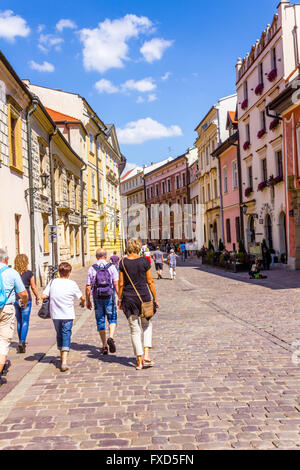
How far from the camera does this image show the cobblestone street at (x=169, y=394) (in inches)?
156

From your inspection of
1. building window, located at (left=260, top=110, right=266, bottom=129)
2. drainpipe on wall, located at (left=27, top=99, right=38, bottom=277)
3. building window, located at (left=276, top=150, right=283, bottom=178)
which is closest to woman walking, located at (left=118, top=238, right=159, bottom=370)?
drainpipe on wall, located at (left=27, top=99, right=38, bottom=277)

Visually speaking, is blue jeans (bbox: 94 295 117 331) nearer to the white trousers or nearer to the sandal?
A: the white trousers

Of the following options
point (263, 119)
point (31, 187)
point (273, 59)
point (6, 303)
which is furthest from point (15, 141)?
point (263, 119)

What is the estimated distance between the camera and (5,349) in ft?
18.8

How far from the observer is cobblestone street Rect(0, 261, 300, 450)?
13.0ft

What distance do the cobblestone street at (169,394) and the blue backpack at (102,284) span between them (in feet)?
3.09

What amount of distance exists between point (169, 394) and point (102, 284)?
2.57m

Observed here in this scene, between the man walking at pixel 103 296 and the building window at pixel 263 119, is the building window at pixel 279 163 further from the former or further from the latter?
the man walking at pixel 103 296

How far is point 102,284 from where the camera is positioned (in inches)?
289

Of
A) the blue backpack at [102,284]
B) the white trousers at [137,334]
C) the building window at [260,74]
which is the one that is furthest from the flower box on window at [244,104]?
the white trousers at [137,334]

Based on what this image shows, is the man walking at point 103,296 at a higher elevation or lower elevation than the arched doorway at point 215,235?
lower

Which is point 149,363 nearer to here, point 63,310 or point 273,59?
point 63,310

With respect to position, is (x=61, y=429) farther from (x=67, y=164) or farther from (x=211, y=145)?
(x=211, y=145)

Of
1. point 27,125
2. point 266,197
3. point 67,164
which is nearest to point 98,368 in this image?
point 27,125
